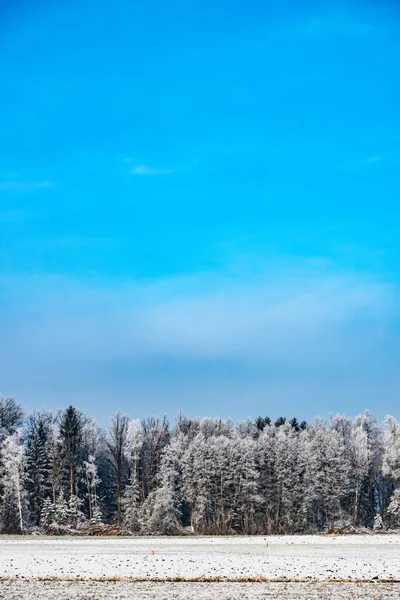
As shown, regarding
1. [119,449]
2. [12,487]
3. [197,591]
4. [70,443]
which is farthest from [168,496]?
[197,591]

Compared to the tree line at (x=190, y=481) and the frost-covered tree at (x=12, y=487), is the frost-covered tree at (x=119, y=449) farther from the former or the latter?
the frost-covered tree at (x=12, y=487)

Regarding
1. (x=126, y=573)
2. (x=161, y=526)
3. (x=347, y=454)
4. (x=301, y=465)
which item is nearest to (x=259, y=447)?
(x=301, y=465)

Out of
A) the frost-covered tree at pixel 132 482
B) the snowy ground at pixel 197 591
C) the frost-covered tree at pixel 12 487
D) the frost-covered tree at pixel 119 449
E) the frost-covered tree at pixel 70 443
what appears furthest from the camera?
the frost-covered tree at pixel 119 449

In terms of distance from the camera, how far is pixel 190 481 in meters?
88.8

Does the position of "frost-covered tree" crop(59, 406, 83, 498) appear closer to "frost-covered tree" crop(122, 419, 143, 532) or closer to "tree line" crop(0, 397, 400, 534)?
"tree line" crop(0, 397, 400, 534)

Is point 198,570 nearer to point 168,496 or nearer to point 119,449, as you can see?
point 168,496

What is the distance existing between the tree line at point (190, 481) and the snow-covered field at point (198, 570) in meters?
33.7

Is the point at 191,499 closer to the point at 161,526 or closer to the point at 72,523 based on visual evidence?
the point at 161,526

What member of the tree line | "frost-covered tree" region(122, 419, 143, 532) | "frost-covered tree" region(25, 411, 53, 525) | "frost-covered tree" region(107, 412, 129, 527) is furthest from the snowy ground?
"frost-covered tree" region(107, 412, 129, 527)

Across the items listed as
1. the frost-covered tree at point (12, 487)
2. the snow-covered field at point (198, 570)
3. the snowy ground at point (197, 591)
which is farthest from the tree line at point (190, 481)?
the snowy ground at point (197, 591)

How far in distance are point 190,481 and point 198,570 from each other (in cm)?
5700

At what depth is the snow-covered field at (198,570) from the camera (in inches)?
1017

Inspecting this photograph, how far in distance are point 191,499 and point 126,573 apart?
5739cm

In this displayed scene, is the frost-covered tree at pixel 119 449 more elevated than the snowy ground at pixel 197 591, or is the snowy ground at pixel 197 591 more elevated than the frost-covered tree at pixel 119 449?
the frost-covered tree at pixel 119 449
